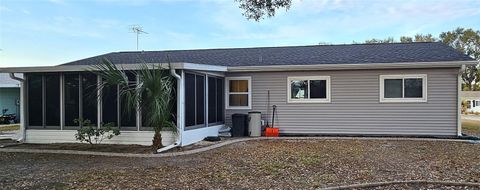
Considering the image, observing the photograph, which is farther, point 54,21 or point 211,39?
point 211,39

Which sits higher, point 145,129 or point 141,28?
point 141,28

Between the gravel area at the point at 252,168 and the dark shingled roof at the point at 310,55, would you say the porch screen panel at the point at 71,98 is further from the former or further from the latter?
the dark shingled roof at the point at 310,55

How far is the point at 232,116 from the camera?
13094 mm

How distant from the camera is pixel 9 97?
925 inches

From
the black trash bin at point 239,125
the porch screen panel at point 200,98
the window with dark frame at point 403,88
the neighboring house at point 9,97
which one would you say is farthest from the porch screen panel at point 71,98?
the neighboring house at point 9,97

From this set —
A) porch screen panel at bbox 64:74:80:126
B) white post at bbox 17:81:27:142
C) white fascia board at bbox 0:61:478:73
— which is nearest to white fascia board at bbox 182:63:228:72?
white fascia board at bbox 0:61:478:73

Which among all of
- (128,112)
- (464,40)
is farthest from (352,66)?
(464,40)

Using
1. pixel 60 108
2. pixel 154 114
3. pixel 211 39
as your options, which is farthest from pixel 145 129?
pixel 211 39

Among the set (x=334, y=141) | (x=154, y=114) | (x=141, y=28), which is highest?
(x=141, y=28)

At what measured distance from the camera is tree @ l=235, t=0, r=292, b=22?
24.9 feet

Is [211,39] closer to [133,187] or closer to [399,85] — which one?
[399,85]

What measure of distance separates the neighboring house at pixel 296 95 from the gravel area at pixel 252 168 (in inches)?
74.3

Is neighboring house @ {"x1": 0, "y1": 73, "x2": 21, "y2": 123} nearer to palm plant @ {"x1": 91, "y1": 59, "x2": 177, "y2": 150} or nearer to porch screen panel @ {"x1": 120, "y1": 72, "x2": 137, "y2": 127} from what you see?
porch screen panel @ {"x1": 120, "y1": 72, "x2": 137, "y2": 127}

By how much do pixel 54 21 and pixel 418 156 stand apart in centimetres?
1481
